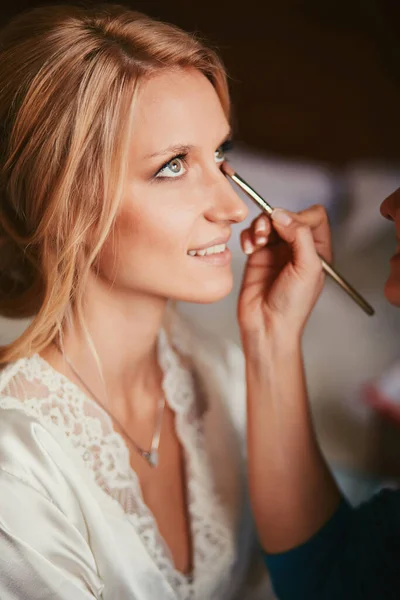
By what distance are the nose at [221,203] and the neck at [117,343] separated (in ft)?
0.50

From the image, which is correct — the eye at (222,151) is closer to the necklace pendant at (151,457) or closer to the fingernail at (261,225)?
the fingernail at (261,225)

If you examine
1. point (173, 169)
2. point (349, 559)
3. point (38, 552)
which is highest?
point (173, 169)

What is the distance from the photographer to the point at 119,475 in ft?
2.20

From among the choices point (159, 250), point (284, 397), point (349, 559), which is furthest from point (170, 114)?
point (349, 559)

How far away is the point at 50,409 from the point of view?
2.11ft

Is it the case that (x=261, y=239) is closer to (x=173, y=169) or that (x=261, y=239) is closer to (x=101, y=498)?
(x=173, y=169)

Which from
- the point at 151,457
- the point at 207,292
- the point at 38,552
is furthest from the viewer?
the point at 151,457

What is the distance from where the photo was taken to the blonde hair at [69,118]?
58 cm

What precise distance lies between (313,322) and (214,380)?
19 cm

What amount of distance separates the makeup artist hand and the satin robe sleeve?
11.8 inches

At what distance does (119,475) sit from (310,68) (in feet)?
1.80

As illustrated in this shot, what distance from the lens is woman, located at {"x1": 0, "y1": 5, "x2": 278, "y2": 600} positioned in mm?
579

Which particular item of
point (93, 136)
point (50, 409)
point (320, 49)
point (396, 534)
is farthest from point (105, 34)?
point (396, 534)

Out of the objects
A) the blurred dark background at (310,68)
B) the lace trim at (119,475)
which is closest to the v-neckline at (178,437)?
the lace trim at (119,475)
